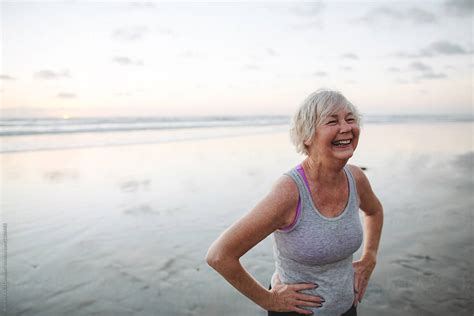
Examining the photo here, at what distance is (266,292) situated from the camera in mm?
2342

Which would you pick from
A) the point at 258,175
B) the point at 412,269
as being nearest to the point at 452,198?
the point at 412,269

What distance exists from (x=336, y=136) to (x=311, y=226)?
22.9 inches

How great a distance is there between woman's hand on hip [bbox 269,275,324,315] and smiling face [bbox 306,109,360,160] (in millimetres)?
858

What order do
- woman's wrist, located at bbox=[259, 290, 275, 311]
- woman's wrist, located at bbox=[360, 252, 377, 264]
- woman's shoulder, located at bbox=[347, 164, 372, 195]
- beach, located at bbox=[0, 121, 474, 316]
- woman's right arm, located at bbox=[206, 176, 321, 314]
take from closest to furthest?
woman's right arm, located at bbox=[206, 176, 321, 314], woman's wrist, located at bbox=[259, 290, 275, 311], woman's shoulder, located at bbox=[347, 164, 372, 195], woman's wrist, located at bbox=[360, 252, 377, 264], beach, located at bbox=[0, 121, 474, 316]

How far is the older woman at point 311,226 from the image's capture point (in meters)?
2.15

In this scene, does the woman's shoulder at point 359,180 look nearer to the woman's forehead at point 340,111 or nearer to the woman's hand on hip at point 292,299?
the woman's forehead at point 340,111

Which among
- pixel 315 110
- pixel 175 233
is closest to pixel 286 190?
pixel 315 110

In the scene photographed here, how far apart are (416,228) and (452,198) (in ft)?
8.04

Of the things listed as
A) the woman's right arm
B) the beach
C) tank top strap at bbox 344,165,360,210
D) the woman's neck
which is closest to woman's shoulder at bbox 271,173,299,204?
the woman's right arm

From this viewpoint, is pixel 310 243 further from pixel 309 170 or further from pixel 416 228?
pixel 416 228

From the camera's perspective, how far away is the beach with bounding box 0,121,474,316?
4098 millimetres

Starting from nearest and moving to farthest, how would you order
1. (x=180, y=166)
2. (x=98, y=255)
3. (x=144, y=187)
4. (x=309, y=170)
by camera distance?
1. (x=309, y=170)
2. (x=98, y=255)
3. (x=144, y=187)
4. (x=180, y=166)

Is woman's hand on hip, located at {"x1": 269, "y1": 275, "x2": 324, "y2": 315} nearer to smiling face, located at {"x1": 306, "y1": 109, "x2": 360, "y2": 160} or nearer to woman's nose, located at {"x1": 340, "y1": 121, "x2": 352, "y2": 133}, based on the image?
smiling face, located at {"x1": 306, "y1": 109, "x2": 360, "y2": 160}

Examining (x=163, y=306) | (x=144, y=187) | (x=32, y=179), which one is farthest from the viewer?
(x=32, y=179)
